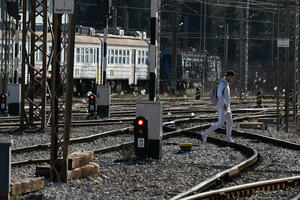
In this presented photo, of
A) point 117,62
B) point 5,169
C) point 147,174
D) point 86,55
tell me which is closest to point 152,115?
point 147,174

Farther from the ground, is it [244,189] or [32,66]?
[32,66]

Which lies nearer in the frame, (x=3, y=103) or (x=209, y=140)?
(x=209, y=140)

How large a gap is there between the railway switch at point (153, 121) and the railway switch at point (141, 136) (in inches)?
4.2

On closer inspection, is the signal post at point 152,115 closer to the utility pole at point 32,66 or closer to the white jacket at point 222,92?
the white jacket at point 222,92

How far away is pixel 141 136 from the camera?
43.2 feet

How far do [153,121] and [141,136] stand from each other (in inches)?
13.4

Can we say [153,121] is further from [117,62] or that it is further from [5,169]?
[117,62]

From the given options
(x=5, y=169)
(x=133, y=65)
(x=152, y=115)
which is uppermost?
(x=133, y=65)

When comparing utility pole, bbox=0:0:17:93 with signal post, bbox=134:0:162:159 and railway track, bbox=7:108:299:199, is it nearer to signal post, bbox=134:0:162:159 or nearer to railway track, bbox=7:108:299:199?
railway track, bbox=7:108:299:199

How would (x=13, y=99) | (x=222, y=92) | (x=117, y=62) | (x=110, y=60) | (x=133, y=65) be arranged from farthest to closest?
1. (x=133, y=65)
2. (x=117, y=62)
3. (x=110, y=60)
4. (x=13, y=99)
5. (x=222, y=92)

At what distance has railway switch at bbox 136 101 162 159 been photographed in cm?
1316

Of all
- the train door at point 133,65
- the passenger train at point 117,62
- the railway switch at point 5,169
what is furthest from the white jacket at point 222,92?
the train door at point 133,65

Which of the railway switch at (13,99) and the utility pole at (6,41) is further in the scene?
the utility pole at (6,41)

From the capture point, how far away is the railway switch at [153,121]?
13156 millimetres
